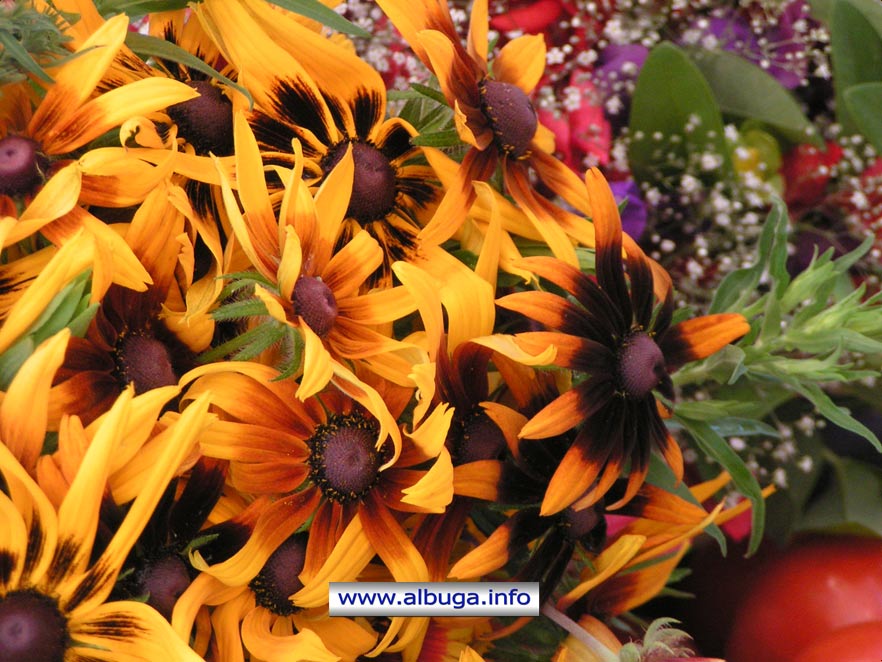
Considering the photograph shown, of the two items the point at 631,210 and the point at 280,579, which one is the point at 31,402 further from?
the point at 631,210

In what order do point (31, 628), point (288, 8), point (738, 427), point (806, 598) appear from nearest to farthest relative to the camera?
point (31, 628) < point (288, 8) < point (738, 427) < point (806, 598)

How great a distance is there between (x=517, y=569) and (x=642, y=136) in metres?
0.38

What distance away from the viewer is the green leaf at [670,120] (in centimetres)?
68

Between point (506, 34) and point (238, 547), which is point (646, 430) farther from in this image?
point (506, 34)

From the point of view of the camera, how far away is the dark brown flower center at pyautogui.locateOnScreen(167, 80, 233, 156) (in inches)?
16.6

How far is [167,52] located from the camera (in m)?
0.41

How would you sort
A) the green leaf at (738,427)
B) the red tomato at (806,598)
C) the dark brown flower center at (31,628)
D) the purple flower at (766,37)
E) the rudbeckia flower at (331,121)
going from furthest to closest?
the purple flower at (766,37) < the red tomato at (806,598) < the green leaf at (738,427) < the rudbeckia flower at (331,121) < the dark brown flower center at (31,628)

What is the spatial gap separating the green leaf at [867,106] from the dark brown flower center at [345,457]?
0.43 meters

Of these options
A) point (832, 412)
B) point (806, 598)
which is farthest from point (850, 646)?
point (832, 412)

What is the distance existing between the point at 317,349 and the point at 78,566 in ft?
0.37

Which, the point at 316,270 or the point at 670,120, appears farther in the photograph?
the point at 670,120

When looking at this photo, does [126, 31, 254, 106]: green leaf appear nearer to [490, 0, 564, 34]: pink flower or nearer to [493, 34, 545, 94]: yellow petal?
[493, 34, 545, 94]: yellow petal

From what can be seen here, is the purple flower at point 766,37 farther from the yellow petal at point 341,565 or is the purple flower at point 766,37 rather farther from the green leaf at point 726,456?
the yellow petal at point 341,565

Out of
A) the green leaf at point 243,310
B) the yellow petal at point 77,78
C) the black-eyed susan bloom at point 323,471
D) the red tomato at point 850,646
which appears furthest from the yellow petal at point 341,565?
the red tomato at point 850,646
